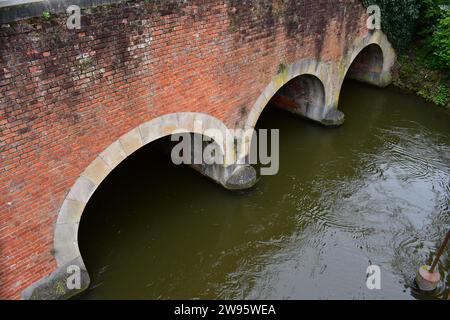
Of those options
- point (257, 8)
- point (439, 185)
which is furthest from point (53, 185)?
point (439, 185)

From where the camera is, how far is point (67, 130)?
6.12 meters

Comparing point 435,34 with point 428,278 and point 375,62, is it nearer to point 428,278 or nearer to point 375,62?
point 375,62

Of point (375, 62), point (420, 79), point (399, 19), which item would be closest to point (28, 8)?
point (399, 19)

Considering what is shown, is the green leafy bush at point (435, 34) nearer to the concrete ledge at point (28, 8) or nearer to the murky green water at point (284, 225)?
the murky green water at point (284, 225)

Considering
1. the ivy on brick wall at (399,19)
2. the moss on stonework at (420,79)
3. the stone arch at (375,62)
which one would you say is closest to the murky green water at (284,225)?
the moss on stonework at (420,79)

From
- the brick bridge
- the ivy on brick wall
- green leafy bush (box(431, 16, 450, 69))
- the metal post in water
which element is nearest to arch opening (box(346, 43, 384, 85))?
the ivy on brick wall

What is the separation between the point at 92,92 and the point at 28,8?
4.87ft

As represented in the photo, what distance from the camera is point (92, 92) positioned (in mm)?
6188

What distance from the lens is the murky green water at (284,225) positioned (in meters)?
7.72

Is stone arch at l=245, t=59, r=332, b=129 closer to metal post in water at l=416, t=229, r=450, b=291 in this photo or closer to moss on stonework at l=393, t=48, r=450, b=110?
moss on stonework at l=393, t=48, r=450, b=110

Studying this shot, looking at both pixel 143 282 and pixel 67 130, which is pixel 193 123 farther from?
pixel 143 282

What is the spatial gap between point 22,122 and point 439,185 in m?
9.90

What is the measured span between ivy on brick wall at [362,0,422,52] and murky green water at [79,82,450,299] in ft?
13.5

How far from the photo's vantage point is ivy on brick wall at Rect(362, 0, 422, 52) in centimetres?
1263
